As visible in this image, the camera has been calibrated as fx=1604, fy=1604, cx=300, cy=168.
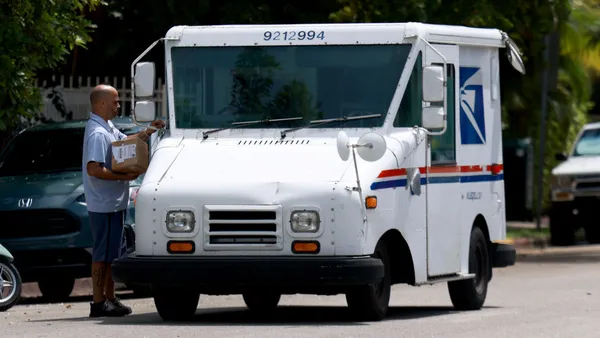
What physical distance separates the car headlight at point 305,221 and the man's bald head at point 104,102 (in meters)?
2.19

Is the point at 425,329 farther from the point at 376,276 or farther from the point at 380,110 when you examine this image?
the point at 380,110

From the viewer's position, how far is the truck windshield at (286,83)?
12547 millimetres

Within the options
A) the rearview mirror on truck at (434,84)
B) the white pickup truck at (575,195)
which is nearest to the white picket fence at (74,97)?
the rearview mirror on truck at (434,84)

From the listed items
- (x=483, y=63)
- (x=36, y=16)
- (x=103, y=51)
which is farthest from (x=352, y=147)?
(x=103, y=51)

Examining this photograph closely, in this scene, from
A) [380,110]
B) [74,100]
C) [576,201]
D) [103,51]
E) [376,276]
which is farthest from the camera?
[576,201]

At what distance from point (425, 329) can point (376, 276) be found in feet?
1.87

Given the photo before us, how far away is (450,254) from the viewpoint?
43.5 ft

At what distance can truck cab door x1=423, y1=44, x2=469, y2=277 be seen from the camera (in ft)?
42.1

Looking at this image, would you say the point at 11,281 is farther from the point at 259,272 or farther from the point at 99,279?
the point at 259,272

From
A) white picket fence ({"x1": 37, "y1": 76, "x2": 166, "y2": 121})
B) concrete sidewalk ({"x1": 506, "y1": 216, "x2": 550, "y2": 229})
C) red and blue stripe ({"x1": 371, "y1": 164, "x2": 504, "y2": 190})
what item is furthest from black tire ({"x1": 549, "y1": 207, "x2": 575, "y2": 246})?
red and blue stripe ({"x1": 371, "y1": 164, "x2": 504, "y2": 190})

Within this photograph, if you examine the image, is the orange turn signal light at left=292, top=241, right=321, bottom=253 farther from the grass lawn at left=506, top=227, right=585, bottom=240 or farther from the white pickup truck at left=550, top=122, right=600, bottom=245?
the white pickup truck at left=550, top=122, right=600, bottom=245

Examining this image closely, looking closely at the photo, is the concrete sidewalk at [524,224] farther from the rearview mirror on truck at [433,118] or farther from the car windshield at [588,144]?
the rearview mirror on truck at [433,118]

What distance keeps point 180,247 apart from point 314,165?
3.80ft

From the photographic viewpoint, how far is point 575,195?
26094 mm
